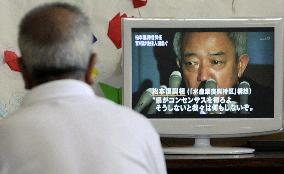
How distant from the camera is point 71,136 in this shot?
1.31m

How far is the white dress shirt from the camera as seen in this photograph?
4.23 ft

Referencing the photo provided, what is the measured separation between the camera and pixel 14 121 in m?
1.31

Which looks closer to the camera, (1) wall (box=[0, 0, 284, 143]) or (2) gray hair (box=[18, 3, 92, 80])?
(2) gray hair (box=[18, 3, 92, 80])

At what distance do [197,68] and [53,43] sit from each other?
3.88 ft

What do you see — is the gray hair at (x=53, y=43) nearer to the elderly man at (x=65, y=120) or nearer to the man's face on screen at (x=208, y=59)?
the elderly man at (x=65, y=120)

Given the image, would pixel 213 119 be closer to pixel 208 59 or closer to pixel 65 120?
pixel 208 59

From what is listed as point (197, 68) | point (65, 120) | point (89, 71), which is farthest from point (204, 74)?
point (65, 120)

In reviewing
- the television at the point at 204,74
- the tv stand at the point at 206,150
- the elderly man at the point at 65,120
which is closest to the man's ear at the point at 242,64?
the television at the point at 204,74

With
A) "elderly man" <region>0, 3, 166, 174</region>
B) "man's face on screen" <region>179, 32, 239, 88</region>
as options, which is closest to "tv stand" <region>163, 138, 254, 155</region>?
"man's face on screen" <region>179, 32, 239, 88</region>

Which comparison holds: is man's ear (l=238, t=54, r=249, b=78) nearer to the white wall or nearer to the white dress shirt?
the white wall

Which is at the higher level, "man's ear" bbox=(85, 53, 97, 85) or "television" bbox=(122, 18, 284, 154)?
"man's ear" bbox=(85, 53, 97, 85)

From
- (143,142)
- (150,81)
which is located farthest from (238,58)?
(143,142)

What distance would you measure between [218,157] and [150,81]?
39 cm

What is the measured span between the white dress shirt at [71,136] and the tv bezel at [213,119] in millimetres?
1123
